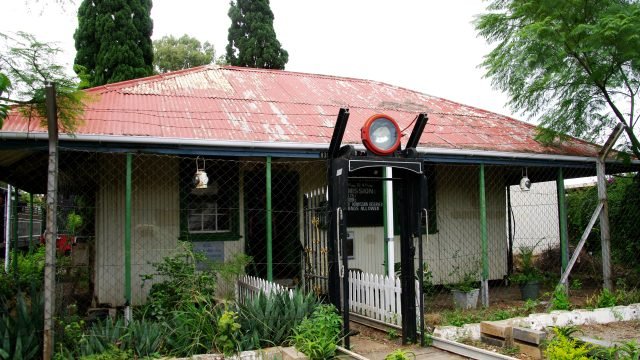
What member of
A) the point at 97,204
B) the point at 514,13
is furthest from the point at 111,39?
the point at 514,13

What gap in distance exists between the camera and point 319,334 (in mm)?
5598

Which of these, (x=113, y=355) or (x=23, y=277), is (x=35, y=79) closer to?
(x=113, y=355)

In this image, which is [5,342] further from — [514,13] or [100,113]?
[514,13]

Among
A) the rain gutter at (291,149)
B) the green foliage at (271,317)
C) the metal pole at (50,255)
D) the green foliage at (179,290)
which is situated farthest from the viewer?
the rain gutter at (291,149)

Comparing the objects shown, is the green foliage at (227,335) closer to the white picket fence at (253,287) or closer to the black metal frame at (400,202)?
the white picket fence at (253,287)

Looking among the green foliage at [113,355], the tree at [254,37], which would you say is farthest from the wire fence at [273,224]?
the tree at [254,37]

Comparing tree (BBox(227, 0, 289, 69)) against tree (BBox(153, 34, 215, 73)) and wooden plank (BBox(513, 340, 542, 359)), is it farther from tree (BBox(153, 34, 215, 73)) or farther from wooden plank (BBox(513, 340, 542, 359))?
wooden plank (BBox(513, 340, 542, 359))

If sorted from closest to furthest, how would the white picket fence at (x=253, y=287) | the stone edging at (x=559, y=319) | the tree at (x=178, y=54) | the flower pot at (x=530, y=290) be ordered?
the white picket fence at (x=253, y=287) < the stone edging at (x=559, y=319) < the flower pot at (x=530, y=290) < the tree at (x=178, y=54)

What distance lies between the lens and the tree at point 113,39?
56.3 ft

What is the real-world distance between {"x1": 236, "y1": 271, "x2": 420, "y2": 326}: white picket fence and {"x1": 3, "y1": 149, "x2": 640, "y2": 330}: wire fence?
17.5 inches

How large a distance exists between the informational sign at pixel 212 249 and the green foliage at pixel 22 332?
13.4ft

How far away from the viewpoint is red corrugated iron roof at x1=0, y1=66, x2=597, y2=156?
8.25 m

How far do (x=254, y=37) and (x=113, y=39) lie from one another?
21.6 feet

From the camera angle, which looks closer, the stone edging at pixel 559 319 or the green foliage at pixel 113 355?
the green foliage at pixel 113 355
